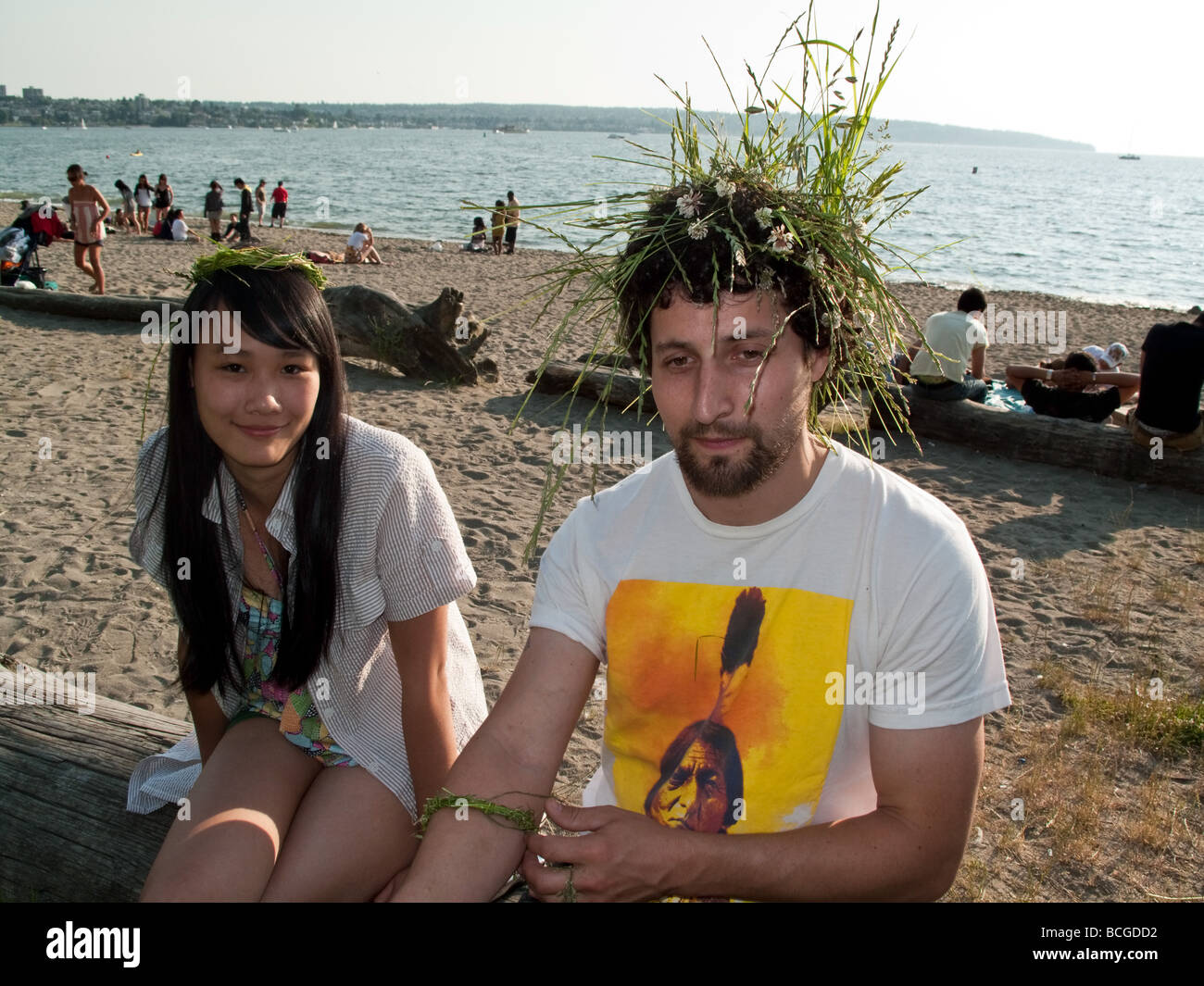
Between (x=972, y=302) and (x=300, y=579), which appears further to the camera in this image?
(x=972, y=302)

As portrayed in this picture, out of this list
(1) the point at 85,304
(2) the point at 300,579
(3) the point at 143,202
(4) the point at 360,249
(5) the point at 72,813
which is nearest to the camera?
(2) the point at 300,579

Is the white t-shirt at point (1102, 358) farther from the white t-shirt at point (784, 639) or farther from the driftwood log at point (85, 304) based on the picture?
the driftwood log at point (85, 304)

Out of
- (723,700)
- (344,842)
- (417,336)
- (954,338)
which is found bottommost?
(344,842)

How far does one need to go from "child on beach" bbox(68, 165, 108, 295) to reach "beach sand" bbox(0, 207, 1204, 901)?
92.9 inches

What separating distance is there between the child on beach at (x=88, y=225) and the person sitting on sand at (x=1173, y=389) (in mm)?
13013

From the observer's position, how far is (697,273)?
1960 mm

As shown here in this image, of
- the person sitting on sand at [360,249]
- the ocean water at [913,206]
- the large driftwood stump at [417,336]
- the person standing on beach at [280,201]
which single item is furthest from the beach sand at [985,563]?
the person standing on beach at [280,201]

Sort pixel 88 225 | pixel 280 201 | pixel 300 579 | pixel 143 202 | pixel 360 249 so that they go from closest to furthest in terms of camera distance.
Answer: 1. pixel 300 579
2. pixel 88 225
3. pixel 360 249
4. pixel 143 202
5. pixel 280 201

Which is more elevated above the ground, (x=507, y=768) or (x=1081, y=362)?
(x=1081, y=362)

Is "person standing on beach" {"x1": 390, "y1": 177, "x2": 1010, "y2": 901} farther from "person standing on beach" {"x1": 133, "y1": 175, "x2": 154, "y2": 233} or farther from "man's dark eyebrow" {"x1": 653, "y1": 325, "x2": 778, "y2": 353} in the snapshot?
"person standing on beach" {"x1": 133, "y1": 175, "x2": 154, "y2": 233}

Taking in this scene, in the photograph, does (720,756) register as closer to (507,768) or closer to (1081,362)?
(507,768)

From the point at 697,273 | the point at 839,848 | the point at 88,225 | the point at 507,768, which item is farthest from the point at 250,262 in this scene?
the point at 88,225

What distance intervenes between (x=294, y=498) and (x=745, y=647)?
4.31 feet

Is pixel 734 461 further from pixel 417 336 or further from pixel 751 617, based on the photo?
pixel 417 336
